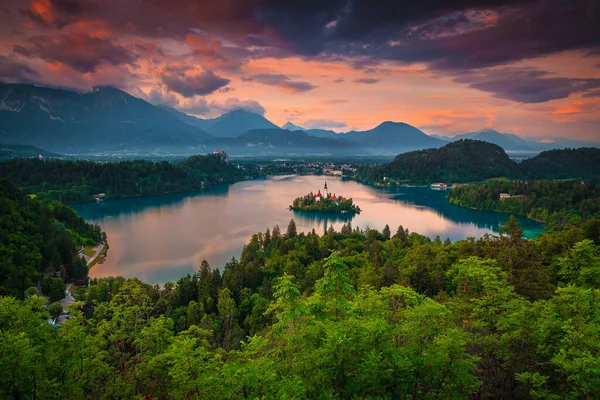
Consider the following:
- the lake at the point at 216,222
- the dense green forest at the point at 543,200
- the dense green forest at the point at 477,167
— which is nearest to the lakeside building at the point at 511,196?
the dense green forest at the point at 543,200

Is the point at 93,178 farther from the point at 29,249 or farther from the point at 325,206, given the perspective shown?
the point at 29,249

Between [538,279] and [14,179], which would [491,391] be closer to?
[538,279]

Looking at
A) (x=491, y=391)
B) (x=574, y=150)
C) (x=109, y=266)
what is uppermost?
(x=574, y=150)

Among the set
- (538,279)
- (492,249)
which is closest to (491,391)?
(538,279)

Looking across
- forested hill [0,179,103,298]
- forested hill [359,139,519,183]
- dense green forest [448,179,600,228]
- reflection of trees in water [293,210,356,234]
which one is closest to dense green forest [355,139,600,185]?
forested hill [359,139,519,183]

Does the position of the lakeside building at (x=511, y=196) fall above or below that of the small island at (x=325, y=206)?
above

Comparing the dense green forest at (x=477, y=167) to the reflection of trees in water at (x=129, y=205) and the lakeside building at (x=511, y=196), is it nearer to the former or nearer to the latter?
the lakeside building at (x=511, y=196)
